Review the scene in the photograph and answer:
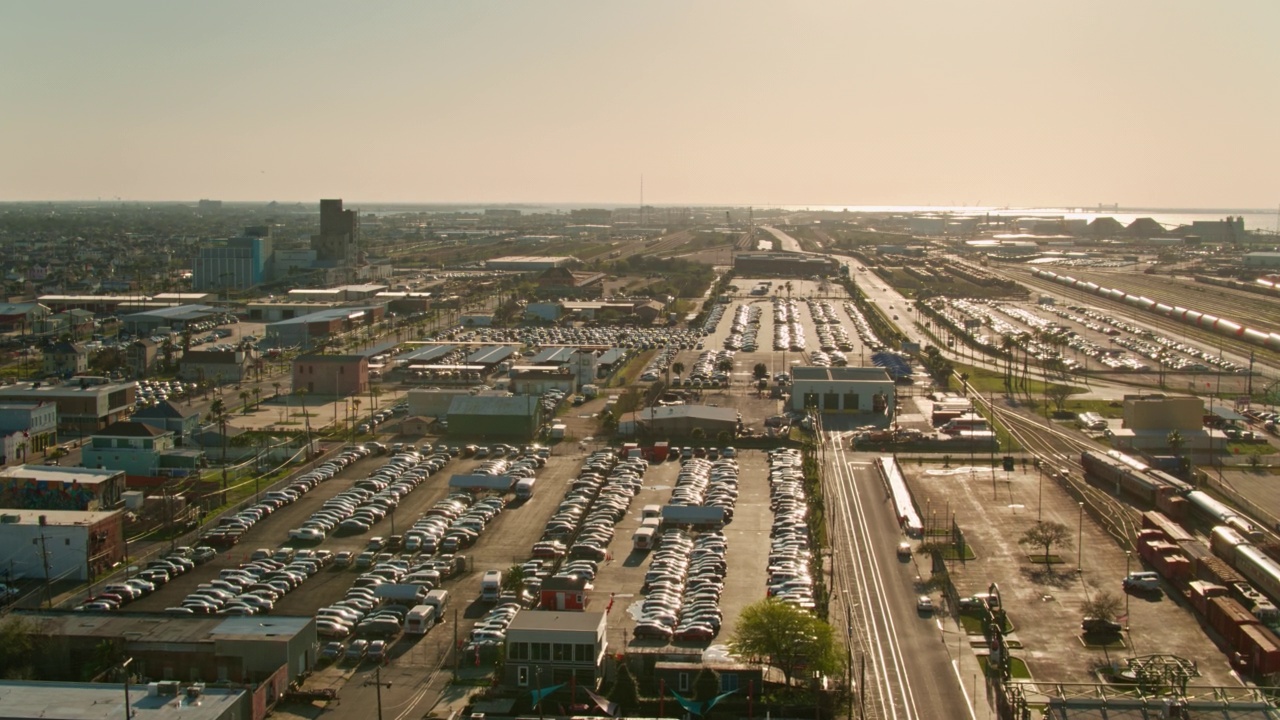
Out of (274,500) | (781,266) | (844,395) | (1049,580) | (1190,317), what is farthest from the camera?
(781,266)

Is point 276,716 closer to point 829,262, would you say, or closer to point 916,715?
point 916,715

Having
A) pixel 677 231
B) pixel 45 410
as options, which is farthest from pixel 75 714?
pixel 677 231

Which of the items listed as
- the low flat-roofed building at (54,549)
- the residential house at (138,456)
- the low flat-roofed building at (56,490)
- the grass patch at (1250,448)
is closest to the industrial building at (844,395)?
the grass patch at (1250,448)

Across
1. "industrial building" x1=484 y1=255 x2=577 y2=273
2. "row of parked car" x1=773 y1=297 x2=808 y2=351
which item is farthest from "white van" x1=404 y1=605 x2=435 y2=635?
"industrial building" x1=484 y1=255 x2=577 y2=273

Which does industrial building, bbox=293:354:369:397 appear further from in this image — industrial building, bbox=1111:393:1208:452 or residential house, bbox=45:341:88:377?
industrial building, bbox=1111:393:1208:452

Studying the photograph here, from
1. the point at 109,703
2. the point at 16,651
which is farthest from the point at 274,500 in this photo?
the point at 109,703

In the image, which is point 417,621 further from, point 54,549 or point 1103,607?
point 1103,607
